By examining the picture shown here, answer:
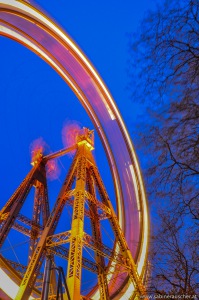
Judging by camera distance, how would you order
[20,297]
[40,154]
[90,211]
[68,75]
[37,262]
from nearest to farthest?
[20,297], [37,262], [68,75], [90,211], [40,154]

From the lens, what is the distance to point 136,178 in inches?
569

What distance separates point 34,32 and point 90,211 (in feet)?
24.4

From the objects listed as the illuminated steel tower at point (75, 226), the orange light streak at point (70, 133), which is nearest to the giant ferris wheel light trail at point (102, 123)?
the illuminated steel tower at point (75, 226)

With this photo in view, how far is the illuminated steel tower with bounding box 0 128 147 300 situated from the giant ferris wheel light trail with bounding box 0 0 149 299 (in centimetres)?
66

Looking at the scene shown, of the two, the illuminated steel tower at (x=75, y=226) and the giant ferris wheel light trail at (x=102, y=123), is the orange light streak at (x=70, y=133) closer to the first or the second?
the illuminated steel tower at (x=75, y=226)

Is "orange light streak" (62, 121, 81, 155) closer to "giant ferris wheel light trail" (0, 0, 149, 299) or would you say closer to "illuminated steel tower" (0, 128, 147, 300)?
"illuminated steel tower" (0, 128, 147, 300)

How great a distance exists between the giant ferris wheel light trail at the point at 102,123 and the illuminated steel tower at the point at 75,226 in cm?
66

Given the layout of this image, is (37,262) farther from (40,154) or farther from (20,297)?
(40,154)

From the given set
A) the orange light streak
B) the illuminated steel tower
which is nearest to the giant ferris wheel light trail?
the illuminated steel tower

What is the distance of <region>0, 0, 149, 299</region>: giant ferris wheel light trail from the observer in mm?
13227

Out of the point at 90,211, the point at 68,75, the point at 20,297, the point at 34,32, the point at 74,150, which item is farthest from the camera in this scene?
the point at 74,150

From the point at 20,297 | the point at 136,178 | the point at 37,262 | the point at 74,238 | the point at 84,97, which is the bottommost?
the point at 20,297

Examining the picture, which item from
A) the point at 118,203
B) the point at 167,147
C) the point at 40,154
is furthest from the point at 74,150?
the point at 167,147

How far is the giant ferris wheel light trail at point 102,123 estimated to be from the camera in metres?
13.2
